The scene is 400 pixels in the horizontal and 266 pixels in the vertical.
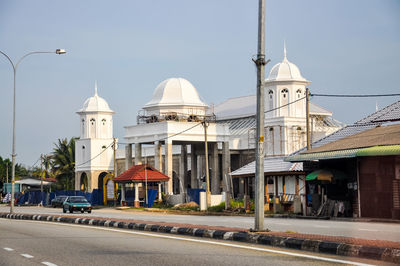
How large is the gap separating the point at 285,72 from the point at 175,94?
12.1m

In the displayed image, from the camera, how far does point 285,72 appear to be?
67.8 metres

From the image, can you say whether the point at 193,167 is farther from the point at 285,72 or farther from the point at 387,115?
the point at 387,115

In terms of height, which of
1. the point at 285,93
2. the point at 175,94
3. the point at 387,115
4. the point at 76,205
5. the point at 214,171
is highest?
the point at 175,94

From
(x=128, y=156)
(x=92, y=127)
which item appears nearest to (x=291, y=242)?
(x=128, y=156)

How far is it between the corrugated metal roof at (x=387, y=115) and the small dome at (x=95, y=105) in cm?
5515

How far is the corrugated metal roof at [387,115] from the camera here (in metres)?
32.4

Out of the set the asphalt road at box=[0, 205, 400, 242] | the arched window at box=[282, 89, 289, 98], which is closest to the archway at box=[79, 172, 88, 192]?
the arched window at box=[282, 89, 289, 98]

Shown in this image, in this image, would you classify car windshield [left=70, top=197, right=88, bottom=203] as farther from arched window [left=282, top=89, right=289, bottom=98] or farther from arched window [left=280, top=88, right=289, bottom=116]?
arched window [left=282, top=89, right=289, bottom=98]

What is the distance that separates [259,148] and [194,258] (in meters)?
6.07

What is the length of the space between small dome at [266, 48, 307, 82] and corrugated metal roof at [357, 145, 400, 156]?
39398 mm

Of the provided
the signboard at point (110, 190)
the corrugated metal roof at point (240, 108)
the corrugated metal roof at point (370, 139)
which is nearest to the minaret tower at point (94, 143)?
the corrugated metal roof at point (240, 108)

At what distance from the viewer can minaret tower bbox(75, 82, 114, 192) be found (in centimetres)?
8594

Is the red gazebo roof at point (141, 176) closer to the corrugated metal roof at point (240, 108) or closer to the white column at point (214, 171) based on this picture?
the white column at point (214, 171)

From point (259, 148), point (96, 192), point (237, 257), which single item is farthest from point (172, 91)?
point (237, 257)
